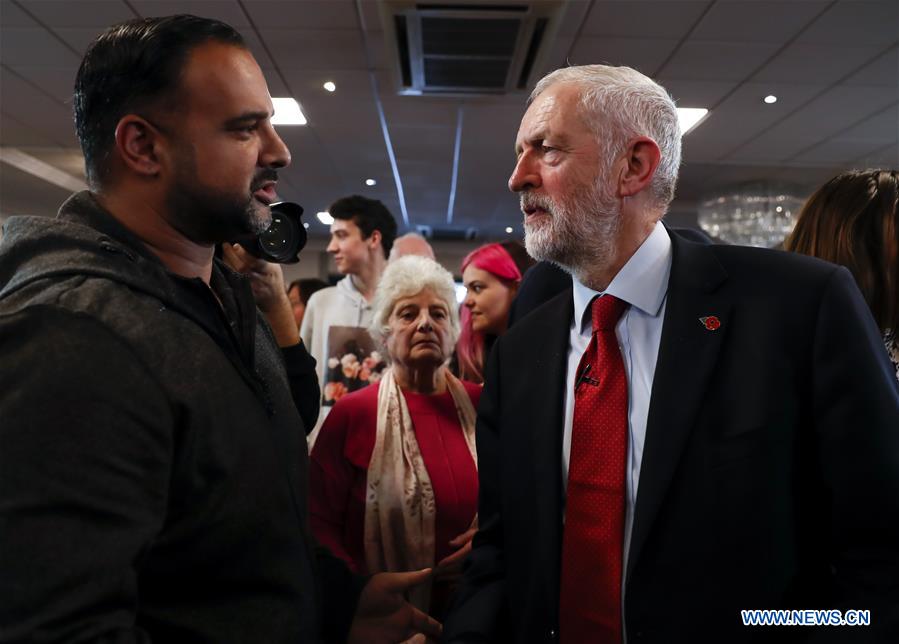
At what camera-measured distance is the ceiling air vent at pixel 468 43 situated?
342cm

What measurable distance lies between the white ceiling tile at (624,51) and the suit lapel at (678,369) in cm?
315

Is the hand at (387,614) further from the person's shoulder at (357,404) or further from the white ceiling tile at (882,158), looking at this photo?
the white ceiling tile at (882,158)

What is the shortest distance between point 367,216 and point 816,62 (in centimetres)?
302

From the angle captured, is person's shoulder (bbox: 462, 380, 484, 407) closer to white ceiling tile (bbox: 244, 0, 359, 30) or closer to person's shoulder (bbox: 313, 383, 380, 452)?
person's shoulder (bbox: 313, 383, 380, 452)

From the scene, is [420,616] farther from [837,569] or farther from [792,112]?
[792,112]

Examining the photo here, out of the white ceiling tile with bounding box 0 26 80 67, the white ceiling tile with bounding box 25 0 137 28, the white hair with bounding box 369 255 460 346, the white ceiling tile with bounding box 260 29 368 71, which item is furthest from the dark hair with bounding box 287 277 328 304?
the white hair with bounding box 369 255 460 346

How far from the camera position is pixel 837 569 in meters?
0.94

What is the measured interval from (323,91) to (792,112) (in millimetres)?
3414

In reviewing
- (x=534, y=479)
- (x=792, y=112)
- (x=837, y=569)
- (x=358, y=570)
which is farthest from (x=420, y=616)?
(x=792, y=112)

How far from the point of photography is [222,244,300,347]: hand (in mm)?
1354

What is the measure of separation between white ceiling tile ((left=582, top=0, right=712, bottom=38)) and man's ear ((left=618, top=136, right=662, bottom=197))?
261 cm

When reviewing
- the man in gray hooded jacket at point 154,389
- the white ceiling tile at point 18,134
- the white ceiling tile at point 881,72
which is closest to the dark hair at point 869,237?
the man in gray hooded jacket at point 154,389

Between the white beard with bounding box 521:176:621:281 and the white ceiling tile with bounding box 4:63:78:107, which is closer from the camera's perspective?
the white beard with bounding box 521:176:621:281

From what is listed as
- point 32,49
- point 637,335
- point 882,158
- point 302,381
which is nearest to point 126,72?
point 302,381
